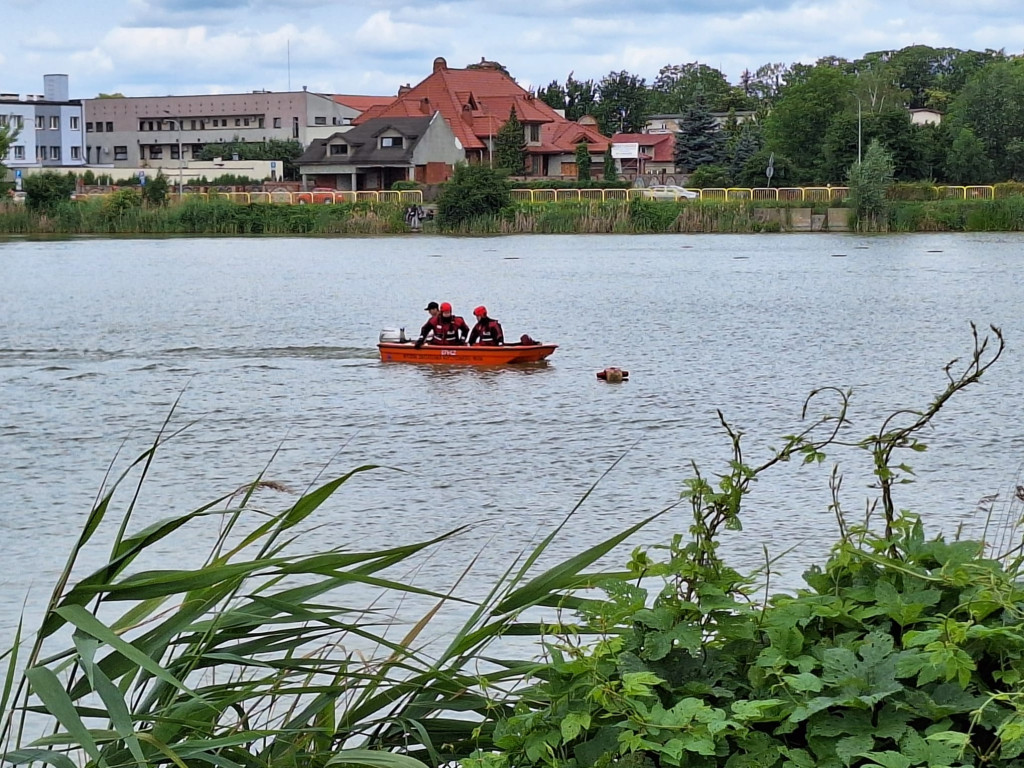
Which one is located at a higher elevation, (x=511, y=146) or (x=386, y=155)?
(x=511, y=146)

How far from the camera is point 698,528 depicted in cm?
365

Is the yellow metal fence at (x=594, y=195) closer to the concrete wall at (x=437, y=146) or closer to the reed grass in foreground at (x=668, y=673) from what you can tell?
the concrete wall at (x=437, y=146)

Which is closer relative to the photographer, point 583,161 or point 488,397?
point 488,397

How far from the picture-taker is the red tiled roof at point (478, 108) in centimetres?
9519

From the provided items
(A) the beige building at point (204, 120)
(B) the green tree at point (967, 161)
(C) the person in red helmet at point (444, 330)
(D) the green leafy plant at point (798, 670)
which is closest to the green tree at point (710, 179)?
(B) the green tree at point (967, 161)

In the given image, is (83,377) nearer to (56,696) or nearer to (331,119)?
(56,696)

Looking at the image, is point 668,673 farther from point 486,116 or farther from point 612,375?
point 486,116

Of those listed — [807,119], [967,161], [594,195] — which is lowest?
[594,195]

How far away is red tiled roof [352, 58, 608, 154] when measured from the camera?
95.2 metres

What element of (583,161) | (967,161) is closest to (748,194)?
(967,161)

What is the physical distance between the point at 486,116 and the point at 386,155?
11.6m

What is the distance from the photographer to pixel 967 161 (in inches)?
3196

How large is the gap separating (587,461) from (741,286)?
25.1 m

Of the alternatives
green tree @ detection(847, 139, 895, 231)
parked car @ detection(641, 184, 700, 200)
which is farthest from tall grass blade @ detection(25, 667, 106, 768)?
parked car @ detection(641, 184, 700, 200)
